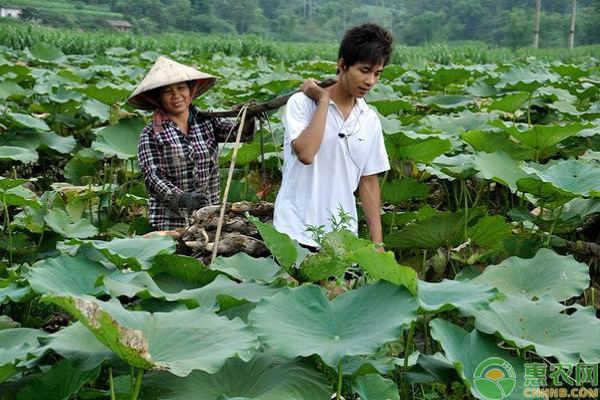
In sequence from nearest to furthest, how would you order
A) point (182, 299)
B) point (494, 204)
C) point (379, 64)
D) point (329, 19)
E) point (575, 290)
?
point (182, 299)
point (575, 290)
point (379, 64)
point (494, 204)
point (329, 19)

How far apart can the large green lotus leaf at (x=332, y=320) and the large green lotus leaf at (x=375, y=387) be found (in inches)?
6.2

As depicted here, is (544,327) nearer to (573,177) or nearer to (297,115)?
(573,177)

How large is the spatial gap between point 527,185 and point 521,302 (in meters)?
0.75

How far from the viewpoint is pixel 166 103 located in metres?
2.92

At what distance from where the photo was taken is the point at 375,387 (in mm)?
1723

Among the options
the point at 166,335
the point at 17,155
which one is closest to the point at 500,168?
the point at 166,335

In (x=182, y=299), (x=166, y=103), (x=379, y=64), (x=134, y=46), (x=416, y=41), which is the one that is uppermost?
(x=379, y=64)

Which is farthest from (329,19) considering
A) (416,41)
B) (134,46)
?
Answer: (134,46)

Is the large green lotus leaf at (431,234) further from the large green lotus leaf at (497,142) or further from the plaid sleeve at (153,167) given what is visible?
the plaid sleeve at (153,167)

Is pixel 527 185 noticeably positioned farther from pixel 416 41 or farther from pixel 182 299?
pixel 416 41

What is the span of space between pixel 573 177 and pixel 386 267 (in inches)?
41.4

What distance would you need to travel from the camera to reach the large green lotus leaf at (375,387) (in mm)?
1693

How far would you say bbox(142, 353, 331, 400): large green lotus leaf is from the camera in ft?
5.24

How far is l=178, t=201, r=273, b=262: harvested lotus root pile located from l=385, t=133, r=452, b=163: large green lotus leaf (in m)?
0.67
